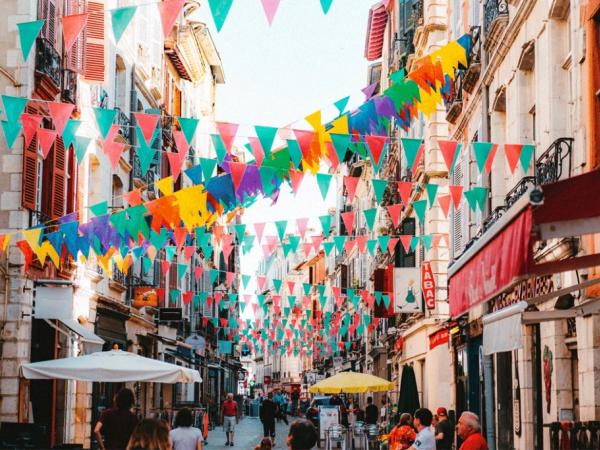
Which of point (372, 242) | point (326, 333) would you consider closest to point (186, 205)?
point (372, 242)

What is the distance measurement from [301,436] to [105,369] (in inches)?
379

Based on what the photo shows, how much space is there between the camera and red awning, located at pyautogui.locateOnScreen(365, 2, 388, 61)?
148 ft

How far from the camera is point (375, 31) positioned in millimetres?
47250

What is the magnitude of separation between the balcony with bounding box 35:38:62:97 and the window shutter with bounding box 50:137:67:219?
1362mm

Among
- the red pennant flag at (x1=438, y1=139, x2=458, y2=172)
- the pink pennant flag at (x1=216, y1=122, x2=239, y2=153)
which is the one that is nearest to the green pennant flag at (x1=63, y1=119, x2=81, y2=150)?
the pink pennant flag at (x1=216, y1=122, x2=239, y2=153)

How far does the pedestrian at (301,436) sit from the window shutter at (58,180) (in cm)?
1560

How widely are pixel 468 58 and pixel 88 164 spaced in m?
9.59

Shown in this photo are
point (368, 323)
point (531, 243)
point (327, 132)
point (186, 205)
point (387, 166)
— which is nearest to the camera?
point (531, 243)

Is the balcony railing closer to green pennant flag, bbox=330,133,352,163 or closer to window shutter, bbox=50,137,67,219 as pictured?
window shutter, bbox=50,137,67,219

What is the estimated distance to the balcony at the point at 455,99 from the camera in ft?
78.7

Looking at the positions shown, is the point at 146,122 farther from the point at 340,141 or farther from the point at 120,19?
the point at 120,19

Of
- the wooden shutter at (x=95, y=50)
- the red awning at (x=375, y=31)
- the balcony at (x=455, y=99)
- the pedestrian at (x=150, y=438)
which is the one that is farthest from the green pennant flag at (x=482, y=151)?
the red awning at (x=375, y=31)

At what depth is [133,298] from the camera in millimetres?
31391

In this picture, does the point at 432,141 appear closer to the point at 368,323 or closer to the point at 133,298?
the point at 133,298
